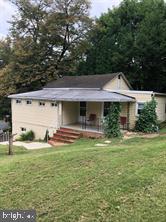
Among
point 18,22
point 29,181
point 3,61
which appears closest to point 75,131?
point 29,181

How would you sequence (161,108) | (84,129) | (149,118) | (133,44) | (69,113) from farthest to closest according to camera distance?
(133,44), (161,108), (69,113), (149,118), (84,129)

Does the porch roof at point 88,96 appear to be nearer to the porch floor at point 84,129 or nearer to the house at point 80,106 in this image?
the house at point 80,106

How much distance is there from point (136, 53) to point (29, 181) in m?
26.2

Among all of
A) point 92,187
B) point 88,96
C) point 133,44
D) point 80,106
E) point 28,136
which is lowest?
point 28,136

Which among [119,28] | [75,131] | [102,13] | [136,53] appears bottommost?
[75,131]

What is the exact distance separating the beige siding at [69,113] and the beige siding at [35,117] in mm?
689

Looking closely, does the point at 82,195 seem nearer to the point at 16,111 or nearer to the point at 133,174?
the point at 133,174

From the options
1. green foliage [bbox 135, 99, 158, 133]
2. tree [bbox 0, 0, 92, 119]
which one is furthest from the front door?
tree [bbox 0, 0, 92, 119]

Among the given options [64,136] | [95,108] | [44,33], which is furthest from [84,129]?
[44,33]

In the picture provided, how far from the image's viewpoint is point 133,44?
1268 inches

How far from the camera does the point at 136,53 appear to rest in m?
32.2

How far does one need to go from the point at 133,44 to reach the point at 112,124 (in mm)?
14903

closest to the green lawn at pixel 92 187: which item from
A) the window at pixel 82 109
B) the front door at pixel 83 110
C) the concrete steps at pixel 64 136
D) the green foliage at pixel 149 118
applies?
the concrete steps at pixel 64 136

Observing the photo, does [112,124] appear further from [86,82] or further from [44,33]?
[44,33]
